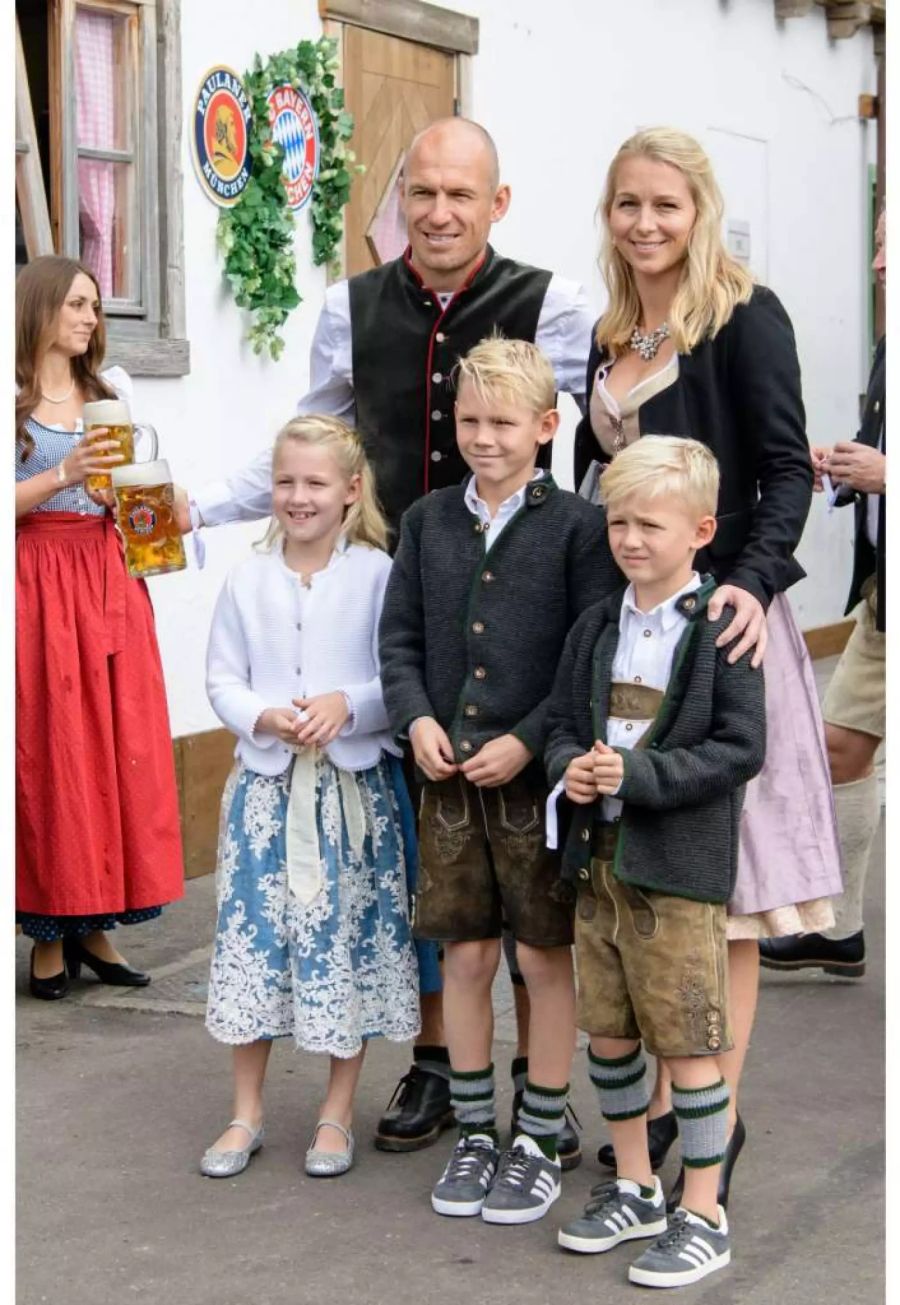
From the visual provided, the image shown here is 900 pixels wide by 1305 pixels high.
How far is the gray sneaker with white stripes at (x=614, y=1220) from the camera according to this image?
392 centimetres

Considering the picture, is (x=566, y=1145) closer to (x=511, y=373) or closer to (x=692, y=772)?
(x=692, y=772)

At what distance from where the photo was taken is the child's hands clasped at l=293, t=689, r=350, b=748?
4250 millimetres

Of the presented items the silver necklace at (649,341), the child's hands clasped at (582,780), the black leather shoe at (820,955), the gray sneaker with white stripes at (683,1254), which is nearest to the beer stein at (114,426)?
the silver necklace at (649,341)

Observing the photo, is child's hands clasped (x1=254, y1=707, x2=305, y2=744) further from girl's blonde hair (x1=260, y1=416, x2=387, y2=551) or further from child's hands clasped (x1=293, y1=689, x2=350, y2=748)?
girl's blonde hair (x1=260, y1=416, x2=387, y2=551)

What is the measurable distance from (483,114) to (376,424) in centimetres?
432

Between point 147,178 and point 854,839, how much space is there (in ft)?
9.73

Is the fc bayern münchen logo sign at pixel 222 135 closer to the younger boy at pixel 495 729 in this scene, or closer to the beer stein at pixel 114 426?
the beer stein at pixel 114 426

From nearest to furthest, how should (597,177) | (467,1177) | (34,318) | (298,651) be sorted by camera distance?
(467,1177)
(298,651)
(34,318)
(597,177)

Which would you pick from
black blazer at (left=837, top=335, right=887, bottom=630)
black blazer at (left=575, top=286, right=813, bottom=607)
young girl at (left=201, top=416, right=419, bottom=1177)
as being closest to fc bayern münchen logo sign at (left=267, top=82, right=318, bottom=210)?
black blazer at (left=837, top=335, right=887, bottom=630)

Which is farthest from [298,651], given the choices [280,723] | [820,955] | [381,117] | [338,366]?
[381,117]

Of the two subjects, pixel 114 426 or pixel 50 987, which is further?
pixel 50 987

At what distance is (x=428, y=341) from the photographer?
178 inches
